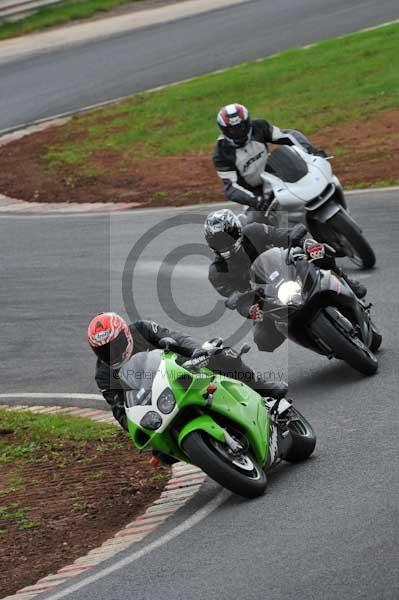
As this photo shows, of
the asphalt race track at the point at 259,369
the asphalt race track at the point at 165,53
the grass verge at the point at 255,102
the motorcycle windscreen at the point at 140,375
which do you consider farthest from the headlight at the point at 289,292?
the asphalt race track at the point at 165,53

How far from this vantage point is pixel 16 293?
1647cm

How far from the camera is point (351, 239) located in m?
14.2

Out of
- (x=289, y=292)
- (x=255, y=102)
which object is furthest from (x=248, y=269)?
(x=255, y=102)

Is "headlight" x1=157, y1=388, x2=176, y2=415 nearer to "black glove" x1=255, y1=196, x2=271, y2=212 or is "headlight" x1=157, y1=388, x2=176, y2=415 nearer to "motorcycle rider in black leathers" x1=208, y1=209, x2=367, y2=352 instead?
"motorcycle rider in black leathers" x1=208, y1=209, x2=367, y2=352

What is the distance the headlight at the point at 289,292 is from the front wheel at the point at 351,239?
321 cm

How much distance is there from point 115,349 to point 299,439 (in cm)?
152

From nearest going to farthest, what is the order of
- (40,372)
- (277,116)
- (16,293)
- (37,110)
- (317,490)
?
(317,490) < (40,372) < (16,293) < (277,116) < (37,110)

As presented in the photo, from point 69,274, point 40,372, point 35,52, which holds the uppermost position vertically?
point 40,372

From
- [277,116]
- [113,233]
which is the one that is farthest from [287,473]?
[277,116]

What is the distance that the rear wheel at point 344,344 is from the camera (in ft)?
35.1

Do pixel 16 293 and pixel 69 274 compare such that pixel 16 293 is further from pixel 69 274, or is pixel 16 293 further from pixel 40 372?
pixel 40 372

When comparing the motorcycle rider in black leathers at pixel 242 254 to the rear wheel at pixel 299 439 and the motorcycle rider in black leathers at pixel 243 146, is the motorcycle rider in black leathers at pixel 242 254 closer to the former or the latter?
the rear wheel at pixel 299 439

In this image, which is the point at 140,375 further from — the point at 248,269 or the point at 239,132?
the point at 239,132

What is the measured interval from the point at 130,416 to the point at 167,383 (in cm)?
38
